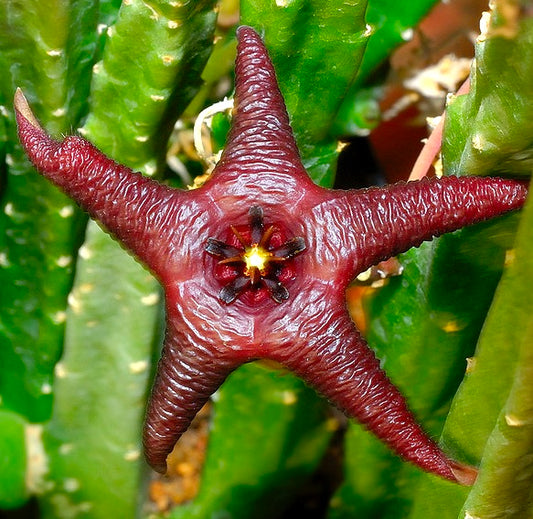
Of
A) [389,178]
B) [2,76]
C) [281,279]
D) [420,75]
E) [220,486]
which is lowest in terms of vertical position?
[220,486]

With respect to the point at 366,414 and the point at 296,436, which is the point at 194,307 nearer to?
the point at 366,414

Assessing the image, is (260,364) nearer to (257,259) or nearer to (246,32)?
(257,259)

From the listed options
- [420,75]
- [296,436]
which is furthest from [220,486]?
[420,75]

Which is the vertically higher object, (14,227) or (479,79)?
(479,79)

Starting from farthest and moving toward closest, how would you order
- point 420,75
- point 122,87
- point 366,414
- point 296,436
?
point 420,75, point 296,436, point 122,87, point 366,414

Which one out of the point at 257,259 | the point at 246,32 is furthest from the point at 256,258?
the point at 246,32

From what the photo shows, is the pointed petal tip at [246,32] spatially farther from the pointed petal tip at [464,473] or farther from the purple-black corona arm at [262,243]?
the pointed petal tip at [464,473]

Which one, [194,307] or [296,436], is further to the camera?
[296,436]

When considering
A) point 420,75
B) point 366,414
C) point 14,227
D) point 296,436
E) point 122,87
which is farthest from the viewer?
point 420,75
